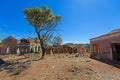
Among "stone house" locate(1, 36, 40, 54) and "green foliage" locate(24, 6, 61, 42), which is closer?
"green foliage" locate(24, 6, 61, 42)

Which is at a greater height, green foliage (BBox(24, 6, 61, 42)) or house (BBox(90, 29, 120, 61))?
green foliage (BBox(24, 6, 61, 42))

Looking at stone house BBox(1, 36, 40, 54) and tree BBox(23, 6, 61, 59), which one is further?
stone house BBox(1, 36, 40, 54)

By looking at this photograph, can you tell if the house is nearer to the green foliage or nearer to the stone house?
the green foliage

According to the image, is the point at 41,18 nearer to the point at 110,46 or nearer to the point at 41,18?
the point at 41,18

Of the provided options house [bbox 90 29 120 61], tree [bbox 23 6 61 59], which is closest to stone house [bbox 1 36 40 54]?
tree [bbox 23 6 61 59]

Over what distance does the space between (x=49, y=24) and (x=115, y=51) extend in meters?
10.6

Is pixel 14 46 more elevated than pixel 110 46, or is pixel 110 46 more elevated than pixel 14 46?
pixel 14 46

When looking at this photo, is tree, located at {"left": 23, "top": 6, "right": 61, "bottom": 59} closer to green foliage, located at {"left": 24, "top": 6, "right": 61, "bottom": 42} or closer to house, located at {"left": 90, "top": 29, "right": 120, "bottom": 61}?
green foliage, located at {"left": 24, "top": 6, "right": 61, "bottom": 42}

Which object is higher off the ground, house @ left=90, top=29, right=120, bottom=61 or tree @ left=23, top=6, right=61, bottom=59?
tree @ left=23, top=6, right=61, bottom=59

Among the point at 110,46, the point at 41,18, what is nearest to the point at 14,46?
the point at 41,18

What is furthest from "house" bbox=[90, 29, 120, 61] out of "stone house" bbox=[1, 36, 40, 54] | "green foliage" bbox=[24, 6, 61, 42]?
"stone house" bbox=[1, 36, 40, 54]

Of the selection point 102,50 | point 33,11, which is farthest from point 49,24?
point 102,50

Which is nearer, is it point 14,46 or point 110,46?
point 110,46

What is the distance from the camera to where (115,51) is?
14.3m
